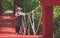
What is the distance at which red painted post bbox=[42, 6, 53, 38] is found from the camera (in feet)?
9.91

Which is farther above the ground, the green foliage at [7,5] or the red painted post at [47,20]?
the green foliage at [7,5]

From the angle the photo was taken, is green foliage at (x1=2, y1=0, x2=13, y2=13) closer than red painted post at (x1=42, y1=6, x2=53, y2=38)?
No

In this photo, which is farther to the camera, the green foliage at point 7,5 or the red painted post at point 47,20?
the green foliage at point 7,5

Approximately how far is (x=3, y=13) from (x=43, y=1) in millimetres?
11517

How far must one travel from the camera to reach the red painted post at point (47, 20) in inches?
119

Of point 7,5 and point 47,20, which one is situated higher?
point 7,5

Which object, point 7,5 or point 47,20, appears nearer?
point 47,20

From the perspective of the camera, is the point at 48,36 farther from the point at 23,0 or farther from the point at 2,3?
the point at 2,3

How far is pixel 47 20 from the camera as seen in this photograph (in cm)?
307

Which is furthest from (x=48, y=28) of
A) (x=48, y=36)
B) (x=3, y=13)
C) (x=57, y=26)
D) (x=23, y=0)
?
(x=3, y=13)

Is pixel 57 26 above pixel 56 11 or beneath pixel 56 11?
beneath

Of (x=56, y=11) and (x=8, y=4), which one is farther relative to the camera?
(x=8, y=4)

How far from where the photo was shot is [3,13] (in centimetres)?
1388

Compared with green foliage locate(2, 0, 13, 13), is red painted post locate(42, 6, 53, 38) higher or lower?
lower
